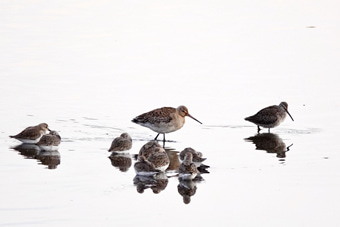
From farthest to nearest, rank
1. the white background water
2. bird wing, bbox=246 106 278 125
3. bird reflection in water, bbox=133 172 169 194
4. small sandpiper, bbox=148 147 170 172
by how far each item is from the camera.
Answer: bird wing, bbox=246 106 278 125 < small sandpiper, bbox=148 147 170 172 < bird reflection in water, bbox=133 172 169 194 < the white background water

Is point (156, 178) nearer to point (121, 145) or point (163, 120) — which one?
point (121, 145)

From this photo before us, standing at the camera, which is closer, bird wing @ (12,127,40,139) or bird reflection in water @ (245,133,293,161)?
bird wing @ (12,127,40,139)

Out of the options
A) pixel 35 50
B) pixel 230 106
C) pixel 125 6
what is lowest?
pixel 230 106

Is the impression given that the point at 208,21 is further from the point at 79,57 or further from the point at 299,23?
the point at 79,57

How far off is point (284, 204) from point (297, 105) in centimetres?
819

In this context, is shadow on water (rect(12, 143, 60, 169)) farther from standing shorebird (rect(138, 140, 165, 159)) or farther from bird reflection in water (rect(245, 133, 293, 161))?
bird reflection in water (rect(245, 133, 293, 161))

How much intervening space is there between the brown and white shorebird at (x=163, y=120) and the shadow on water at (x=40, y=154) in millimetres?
2401

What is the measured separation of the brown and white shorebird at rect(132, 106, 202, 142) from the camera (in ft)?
55.1

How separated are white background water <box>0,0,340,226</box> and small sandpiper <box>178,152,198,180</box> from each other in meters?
0.21

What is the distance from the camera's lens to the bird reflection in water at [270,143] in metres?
15.8

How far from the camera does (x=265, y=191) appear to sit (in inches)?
502

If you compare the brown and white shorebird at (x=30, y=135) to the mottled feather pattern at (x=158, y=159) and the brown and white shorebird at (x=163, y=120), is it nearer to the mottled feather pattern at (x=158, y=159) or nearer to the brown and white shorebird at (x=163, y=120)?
the brown and white shorebird at (x=163, y=120)

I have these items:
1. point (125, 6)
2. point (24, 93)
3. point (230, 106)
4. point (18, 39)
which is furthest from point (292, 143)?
point (125, 6)

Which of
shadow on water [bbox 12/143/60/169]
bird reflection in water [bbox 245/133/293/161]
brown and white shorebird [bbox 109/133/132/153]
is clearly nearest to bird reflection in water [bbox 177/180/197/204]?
brown and white shorebird [bbox 109/133/132/153]
